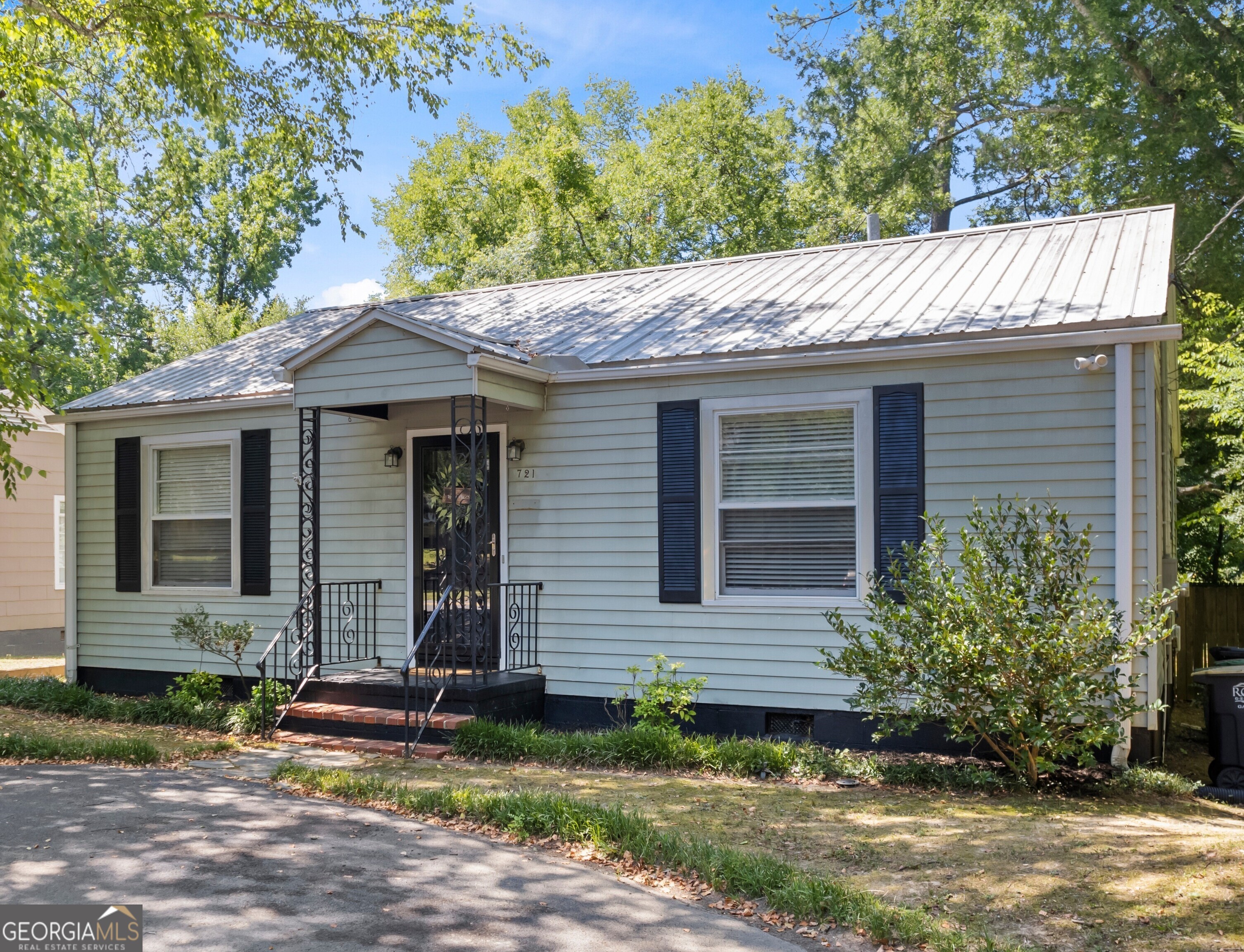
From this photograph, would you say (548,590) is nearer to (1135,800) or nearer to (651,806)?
(651,806)

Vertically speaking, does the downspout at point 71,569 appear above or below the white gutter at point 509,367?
below

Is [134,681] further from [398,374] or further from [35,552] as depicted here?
[35,552]

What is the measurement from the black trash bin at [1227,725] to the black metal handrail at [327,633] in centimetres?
680

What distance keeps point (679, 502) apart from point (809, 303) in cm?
216

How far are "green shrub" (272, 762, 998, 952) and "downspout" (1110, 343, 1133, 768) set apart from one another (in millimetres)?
3203

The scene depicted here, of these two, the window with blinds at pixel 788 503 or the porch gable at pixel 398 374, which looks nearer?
the window with blinds at pixel 788 503

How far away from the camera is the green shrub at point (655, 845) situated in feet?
13.3

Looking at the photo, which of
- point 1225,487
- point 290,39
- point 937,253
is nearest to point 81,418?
point 290,39

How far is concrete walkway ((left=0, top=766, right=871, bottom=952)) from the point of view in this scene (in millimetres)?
4027

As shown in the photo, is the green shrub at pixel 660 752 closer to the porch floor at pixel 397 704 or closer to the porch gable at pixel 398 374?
the porch floor at pixel 397 704

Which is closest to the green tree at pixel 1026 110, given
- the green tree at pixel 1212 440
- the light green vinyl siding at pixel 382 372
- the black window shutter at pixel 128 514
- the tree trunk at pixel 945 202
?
the tree trunk at pixel 945 202

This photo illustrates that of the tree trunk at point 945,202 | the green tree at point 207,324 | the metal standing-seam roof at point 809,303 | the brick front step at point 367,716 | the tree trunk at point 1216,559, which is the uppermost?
the tree trunk at point 945,202

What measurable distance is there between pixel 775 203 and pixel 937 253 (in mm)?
15580

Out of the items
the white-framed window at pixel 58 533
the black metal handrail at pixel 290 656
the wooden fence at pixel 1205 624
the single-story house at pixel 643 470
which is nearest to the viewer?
the single-story house at pixel 643 470
